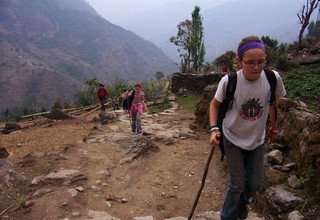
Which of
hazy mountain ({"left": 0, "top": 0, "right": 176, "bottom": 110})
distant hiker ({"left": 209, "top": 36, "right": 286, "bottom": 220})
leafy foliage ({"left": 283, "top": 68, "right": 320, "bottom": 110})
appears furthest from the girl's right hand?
hazy mountain ({"left": 0, "top": 0, "right": 176, "bottom": 110})

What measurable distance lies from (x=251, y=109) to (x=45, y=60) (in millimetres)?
164517

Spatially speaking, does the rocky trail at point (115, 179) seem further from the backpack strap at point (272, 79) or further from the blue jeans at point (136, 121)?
the backpack strap at point (272, 79)

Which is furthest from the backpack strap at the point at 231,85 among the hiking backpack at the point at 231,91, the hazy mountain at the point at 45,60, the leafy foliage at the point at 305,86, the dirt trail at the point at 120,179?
the hazy mountain at the point at 45,60

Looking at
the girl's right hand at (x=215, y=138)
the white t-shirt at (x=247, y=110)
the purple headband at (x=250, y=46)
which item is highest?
the purple headband at (x=250, y=46)

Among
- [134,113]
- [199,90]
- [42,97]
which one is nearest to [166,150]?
[134,113]

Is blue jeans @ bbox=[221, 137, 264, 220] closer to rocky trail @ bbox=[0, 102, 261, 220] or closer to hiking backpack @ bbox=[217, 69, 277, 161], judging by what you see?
hiking backpack @ bbox=[217, 69, 277, 161]

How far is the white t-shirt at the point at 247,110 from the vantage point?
3357mm

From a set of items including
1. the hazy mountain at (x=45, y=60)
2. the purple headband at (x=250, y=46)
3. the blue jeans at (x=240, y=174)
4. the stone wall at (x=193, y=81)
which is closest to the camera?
the purple headband at (x=250, y=46)

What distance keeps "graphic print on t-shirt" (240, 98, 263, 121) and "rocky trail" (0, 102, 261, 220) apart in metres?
1.88

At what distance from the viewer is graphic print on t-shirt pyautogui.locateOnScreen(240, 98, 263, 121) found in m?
3.37

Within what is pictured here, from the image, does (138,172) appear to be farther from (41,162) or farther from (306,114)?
(306,114)

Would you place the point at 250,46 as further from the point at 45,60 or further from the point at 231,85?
the point at 45,60

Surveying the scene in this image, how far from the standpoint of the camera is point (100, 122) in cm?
1359

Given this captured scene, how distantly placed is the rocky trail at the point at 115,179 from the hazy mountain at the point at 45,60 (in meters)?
103
